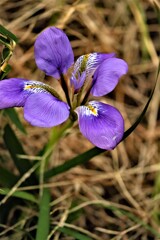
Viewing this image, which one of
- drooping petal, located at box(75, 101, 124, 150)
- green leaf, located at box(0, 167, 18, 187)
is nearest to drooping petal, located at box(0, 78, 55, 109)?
drooping petal, located at box(75, 101, 124, 150)

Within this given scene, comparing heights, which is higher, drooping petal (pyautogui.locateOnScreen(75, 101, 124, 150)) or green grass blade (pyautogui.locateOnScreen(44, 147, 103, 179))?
drooping petal (pyautogui.locateOnScreen(75, 101, 124, 150))

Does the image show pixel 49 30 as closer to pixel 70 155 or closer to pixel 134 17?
pixel 70 155

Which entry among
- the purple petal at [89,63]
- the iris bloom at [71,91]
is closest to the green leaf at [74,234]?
the iris bloom at [71,91]

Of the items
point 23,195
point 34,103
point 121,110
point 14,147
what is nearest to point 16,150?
point 14,147

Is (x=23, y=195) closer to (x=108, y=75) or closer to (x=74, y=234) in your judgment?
(x=74, y=234)

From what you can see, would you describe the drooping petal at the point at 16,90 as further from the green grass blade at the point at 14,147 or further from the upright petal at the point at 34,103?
the green grass blade at the point at 14,147

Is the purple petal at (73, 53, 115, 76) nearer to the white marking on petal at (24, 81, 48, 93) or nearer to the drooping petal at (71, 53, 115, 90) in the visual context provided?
the drooping petal at (71, 53, 115, 90)

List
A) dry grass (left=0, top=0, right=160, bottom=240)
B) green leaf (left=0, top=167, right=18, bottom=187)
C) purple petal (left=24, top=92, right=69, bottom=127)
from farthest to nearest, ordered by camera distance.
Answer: dry grass (left=0, top=0, right=160, bottom=240)
green leaf (left=0, top=167, right=18, bottom=187)
purple petal (left=24, top=92, right=69, bottom=127)
